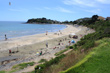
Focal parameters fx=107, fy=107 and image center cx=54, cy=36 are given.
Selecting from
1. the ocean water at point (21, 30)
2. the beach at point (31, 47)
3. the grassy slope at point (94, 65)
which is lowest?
the beach at point (31, 47)

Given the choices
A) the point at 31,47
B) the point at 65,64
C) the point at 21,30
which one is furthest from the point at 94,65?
the point at 21,30

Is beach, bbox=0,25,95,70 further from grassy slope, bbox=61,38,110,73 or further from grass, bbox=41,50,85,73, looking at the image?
grassy slope, bbox=61,38,110,73

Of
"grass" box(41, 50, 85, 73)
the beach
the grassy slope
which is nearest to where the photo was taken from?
the grassy slope

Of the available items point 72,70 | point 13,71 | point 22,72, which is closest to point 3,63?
point 13,71

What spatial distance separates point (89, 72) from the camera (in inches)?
209

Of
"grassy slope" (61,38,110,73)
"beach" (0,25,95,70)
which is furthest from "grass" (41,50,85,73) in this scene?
"beach" (0,25,95,70)

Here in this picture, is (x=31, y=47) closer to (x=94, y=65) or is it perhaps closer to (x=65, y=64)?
(x=65, y=64)

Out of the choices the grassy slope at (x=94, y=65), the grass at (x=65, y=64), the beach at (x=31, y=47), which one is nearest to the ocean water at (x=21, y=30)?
the beach at (x=31, y=47)

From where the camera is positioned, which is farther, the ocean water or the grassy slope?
the ocean water

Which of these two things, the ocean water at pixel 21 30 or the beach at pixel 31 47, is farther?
the ocean water at pixel 21 30

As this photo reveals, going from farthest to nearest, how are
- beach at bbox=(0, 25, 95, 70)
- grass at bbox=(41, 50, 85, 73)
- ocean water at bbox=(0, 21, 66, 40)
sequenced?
ocean water at bbox=(0, 21, 66, 40)
beach at bbox=(0, 25, 95, 70)
grass at bbox=(41, 50, 85, 73)

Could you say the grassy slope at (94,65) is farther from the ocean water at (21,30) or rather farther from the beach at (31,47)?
the ocean water at (21,30)

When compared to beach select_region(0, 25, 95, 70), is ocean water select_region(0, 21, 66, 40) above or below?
above

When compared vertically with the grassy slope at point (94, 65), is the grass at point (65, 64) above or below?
below
